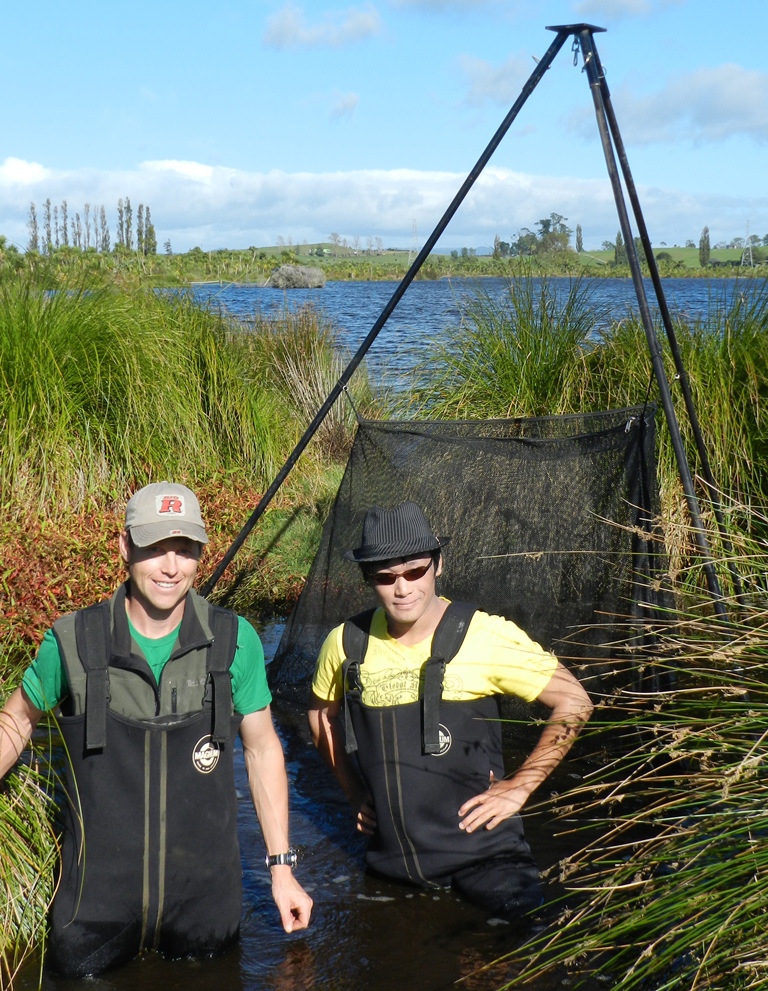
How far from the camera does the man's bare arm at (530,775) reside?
3.64 m

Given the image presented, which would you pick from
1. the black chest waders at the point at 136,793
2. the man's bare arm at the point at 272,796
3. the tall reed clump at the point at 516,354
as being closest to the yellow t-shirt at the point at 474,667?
the man's bare arm at the point at 272,796

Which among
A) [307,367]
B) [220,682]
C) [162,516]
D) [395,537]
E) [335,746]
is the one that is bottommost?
[335,746]

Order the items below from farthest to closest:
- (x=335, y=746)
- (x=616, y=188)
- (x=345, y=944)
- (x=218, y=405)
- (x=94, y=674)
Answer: (x=218, y=405), (x=616, y=188), (x=335, y=746), (x=345, y=944), (x=94, y=674)

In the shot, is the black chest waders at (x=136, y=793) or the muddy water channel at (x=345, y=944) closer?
the black chest waders at (x=136, y=793)

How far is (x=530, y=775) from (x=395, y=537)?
97 cm

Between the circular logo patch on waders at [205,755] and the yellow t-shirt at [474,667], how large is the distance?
66 cm

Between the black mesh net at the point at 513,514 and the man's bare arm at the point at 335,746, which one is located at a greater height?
the black mesh net at the point at 513,514

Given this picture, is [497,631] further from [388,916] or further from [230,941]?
[230,941]

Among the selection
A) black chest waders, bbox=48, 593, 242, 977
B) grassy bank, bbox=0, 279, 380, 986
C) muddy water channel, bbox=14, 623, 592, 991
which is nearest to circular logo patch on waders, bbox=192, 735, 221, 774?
black chest waders, bbox=48, 593, 242, 977

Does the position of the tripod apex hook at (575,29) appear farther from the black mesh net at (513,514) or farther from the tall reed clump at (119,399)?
the tall reed clump at (119,399)

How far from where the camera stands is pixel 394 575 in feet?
12.0

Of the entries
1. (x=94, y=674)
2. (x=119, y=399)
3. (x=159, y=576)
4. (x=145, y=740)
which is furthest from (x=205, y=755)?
(x=119, y=399)

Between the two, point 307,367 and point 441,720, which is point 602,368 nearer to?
point 307,367

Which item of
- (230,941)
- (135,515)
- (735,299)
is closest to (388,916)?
(230,941)
